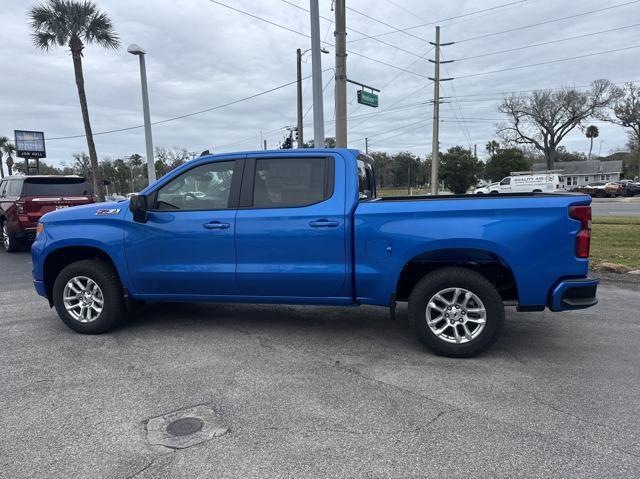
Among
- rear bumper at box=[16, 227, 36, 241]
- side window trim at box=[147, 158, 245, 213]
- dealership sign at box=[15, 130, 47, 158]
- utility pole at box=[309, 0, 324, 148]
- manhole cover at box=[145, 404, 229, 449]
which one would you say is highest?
dealership sign at box=[15, 130, 47, 158]

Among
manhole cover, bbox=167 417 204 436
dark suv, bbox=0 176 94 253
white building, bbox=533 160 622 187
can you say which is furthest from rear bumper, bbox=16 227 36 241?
white building, bbox=533 160 622 187

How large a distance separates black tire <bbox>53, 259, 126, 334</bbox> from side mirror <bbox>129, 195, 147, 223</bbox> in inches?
28.8

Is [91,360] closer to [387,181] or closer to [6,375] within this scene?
[6,375]

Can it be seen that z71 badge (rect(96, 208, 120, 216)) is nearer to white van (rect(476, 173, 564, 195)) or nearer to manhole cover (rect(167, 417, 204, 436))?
manhole cover (rect(167, 417, 204, 436))

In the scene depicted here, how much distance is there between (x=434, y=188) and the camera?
3011 centimetres

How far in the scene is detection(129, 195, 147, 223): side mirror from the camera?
470cm

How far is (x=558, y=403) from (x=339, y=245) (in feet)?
7.15

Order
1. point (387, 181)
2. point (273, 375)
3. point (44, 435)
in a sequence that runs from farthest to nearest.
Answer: point (387, 181), point (273, 375), point (44, 435)

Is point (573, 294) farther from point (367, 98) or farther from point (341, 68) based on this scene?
point (367, 98)

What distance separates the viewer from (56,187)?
11266 mm

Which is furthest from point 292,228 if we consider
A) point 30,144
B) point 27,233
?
point 30,144

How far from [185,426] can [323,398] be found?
1009mm

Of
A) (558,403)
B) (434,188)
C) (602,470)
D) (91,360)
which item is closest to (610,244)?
(558,403)

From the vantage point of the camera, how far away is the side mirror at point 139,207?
4699 millimetres
